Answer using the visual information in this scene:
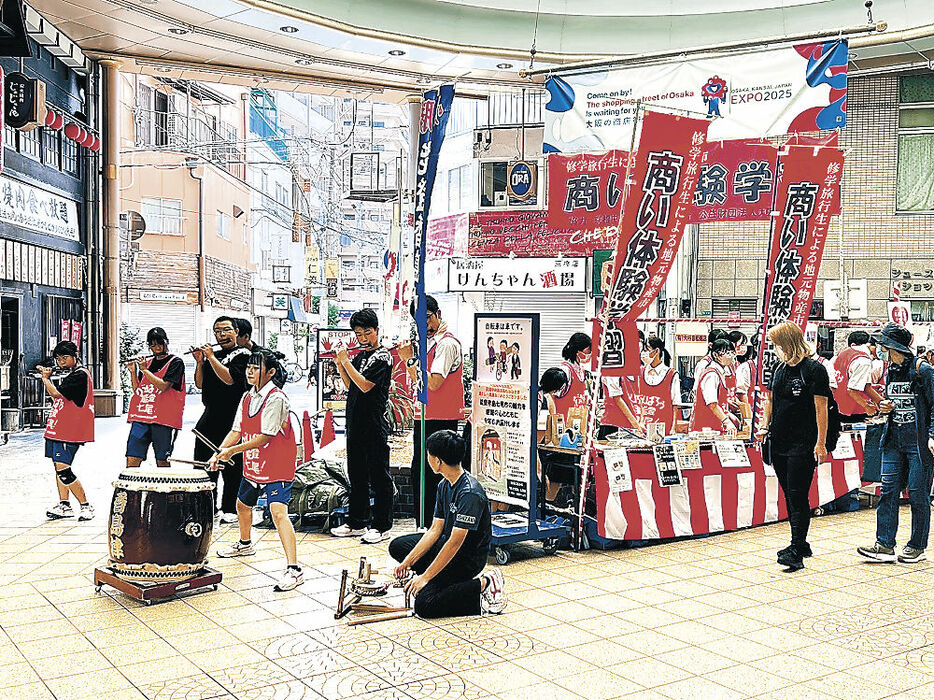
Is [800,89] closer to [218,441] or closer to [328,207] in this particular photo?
[218,441]

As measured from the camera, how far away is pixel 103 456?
461 inches

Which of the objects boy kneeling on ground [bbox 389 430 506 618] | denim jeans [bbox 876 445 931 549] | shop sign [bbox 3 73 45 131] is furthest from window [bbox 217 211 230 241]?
boy kneeling on ground [bbox 389 430 506 618]

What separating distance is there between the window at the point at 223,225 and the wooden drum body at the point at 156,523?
2776 centimetres

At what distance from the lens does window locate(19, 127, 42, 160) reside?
45.1ft

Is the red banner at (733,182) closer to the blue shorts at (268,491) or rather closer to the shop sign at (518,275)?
the blue shorts at (268,491)

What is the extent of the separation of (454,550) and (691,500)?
2935 mm

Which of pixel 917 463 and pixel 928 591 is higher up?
pixel 917 463

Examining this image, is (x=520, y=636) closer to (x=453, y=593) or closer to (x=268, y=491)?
(x=453, y=593)

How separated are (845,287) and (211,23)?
930cm

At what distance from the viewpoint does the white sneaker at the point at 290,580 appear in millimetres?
5777

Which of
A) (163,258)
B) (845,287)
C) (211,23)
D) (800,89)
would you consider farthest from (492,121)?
(163,258)

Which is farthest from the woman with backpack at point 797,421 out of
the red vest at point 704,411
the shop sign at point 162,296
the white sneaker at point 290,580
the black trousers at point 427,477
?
the shop sign at point 162,296

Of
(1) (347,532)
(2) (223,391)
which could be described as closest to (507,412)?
(1) (347,532)

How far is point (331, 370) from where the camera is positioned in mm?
15352
